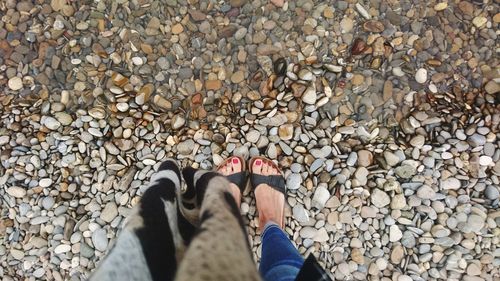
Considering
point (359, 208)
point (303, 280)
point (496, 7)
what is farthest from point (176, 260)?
point (496, 7)

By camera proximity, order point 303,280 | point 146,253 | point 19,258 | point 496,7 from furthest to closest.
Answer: point 496,7 < point 19,258 < point 303,280 < point 146,253

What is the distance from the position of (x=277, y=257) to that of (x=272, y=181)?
15.1 inches

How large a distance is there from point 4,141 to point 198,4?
3.36 ft

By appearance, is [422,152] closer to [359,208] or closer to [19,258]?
[359,208]

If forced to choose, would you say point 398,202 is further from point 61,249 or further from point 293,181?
point 61,249

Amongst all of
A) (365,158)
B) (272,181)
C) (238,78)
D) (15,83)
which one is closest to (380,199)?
(365,158)

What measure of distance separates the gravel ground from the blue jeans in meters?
0.15

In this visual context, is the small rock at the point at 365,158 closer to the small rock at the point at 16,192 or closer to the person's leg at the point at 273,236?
the person's leg at the point at 273,236

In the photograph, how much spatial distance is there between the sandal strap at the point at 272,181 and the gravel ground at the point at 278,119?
4cm

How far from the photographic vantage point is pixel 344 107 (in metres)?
1.94

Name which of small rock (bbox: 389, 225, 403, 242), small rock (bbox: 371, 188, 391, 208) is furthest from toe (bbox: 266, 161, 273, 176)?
small rock (bbox: 389, 225, 403, 242)

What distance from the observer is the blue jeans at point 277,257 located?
4.83 feet

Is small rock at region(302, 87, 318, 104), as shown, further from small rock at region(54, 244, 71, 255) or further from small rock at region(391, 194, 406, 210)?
small rock at region(54, 244, 71, 255)

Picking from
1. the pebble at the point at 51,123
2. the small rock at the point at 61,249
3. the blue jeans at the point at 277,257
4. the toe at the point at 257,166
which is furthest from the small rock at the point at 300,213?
the pebble at the point at 51,123
